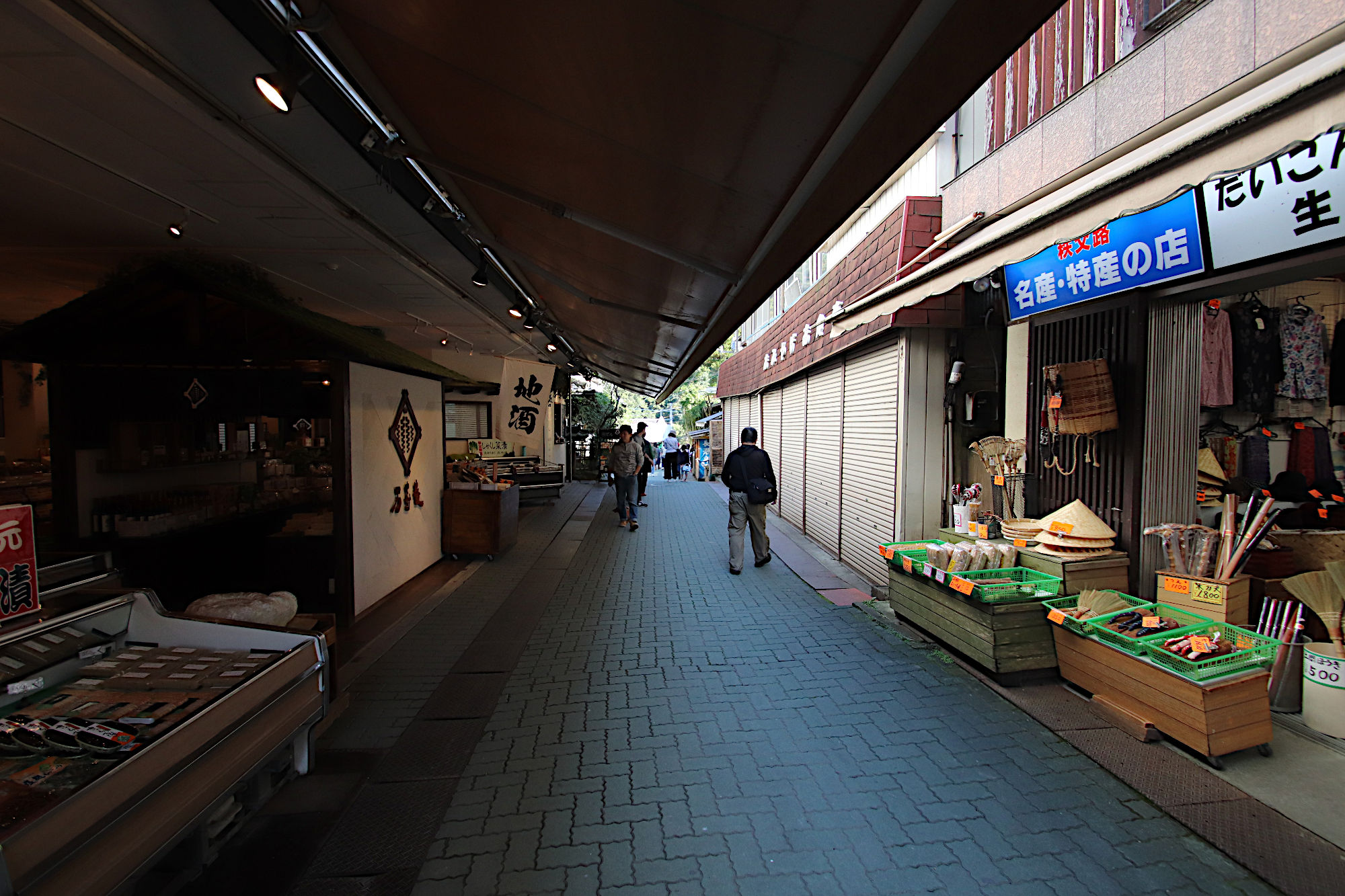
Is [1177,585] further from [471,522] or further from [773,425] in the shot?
[773,425]

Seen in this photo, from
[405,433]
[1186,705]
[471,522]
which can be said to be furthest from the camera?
[471,522]

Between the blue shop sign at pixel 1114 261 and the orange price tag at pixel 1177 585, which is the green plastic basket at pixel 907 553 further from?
the blue shop sign at pixel 1114 261

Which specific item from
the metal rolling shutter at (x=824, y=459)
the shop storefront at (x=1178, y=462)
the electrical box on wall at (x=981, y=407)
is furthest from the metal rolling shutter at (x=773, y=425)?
the shop storefront at (x=1178, y=462)

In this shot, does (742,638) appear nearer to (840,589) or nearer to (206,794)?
(840,589)

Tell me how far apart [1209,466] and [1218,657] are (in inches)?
94.7

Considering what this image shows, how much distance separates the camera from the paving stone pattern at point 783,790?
2387mm

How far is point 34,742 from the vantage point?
1979mm

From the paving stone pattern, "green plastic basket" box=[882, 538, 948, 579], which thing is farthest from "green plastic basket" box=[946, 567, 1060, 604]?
"green plastic basket" box=[882, 538, 948, 579]

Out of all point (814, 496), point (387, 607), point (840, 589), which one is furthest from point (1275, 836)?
point (814, 496)

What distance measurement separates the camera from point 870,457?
7172mm

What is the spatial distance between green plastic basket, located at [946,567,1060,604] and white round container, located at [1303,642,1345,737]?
130 centimetres

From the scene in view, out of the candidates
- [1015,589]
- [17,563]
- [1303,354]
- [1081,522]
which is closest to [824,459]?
[1081,522]

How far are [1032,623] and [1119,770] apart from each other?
119cm

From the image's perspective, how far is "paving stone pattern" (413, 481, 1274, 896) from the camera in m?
2.39
